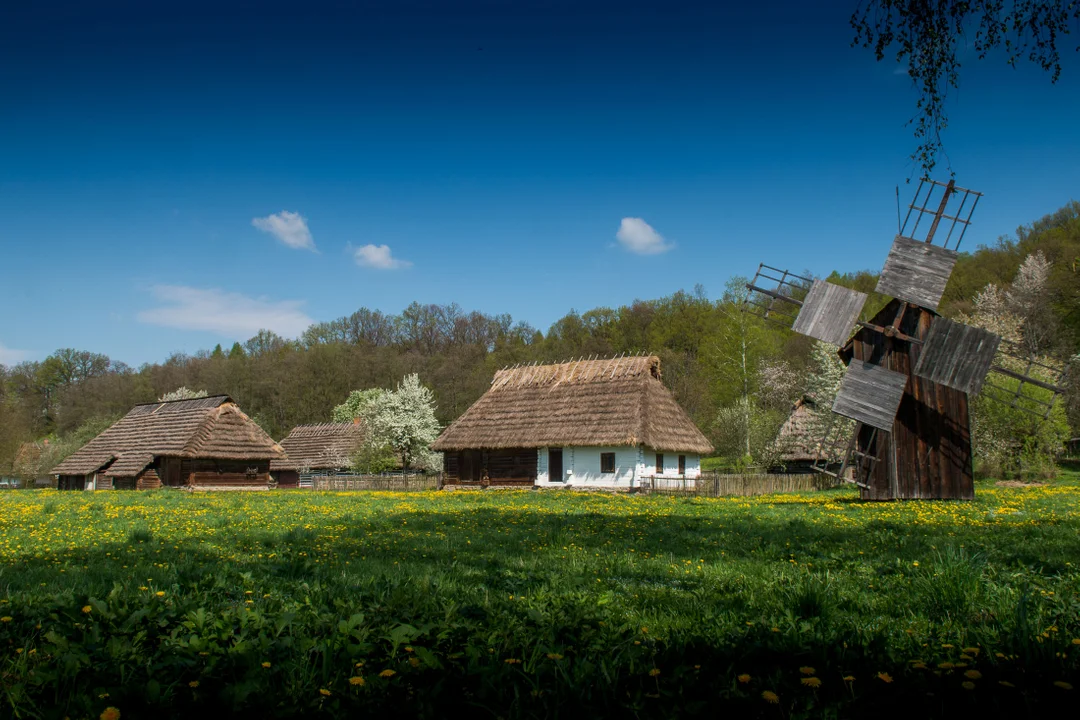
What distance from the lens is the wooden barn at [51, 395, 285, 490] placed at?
3744 centimetres

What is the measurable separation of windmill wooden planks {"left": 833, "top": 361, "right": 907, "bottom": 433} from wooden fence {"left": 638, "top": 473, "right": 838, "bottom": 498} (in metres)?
7.82

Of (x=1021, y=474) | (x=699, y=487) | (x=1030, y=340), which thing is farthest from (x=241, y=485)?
(x=1030, y=340)

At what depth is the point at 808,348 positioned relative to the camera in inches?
2370

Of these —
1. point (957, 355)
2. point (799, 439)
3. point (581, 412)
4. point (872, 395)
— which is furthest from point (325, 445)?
point (957, 355)

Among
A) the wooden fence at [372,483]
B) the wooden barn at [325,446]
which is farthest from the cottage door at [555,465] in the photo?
the wooden barn at [325,446]

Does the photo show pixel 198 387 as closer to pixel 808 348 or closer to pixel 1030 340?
pixel 808 348

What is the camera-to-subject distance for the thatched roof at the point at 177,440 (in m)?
37.4

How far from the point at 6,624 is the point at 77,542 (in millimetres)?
7438

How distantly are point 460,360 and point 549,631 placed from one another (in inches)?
2495

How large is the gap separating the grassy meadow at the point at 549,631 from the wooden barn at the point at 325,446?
44.5 meters

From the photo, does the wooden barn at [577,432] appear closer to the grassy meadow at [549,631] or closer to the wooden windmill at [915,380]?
the wooden windmill at [915,380]

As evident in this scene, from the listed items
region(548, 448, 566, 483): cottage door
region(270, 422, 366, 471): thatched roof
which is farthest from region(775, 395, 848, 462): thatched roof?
region(270, 422, 366, 471): thatched roof

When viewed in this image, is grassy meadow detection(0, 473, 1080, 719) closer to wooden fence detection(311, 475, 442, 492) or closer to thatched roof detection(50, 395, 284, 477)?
wooden fence detection(311, 475, 442, 492)

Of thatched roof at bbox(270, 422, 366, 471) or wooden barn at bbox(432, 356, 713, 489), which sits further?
thatched roof at bbox(270, 422, 366, 471)
